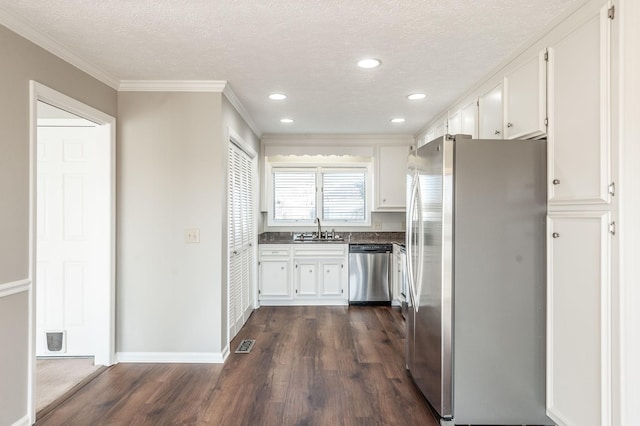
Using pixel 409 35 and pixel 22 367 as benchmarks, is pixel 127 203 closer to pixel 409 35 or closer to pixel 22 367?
pixel 22 367

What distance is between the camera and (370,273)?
5094mm

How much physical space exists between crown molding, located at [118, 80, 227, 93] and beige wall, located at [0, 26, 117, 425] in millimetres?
854

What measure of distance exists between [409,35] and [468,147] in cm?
79

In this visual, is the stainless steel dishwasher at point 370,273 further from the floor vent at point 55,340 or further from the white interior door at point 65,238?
the floor vent at point 55,340

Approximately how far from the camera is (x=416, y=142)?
5.21 metres

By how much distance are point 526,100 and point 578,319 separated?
53.0 inches

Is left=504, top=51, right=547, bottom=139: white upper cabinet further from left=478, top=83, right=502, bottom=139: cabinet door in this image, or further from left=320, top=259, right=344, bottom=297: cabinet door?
left=320, top=259, right=344, bottom=297: cabinet door

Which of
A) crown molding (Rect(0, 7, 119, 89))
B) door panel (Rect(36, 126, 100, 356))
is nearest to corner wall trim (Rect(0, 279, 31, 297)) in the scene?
door panel (Rect(36, 126, 100, 356))

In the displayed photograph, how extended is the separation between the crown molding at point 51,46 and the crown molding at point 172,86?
0.34 ft

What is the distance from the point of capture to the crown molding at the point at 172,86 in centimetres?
309

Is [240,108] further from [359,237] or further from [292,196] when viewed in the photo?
[359,237]

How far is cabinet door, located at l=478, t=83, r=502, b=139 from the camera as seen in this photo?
2.68 m

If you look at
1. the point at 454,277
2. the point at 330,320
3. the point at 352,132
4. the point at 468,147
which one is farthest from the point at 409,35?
the point at 330,320

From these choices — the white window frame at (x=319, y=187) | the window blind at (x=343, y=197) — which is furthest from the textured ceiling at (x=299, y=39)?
the window blind at (x=343, y=197)
